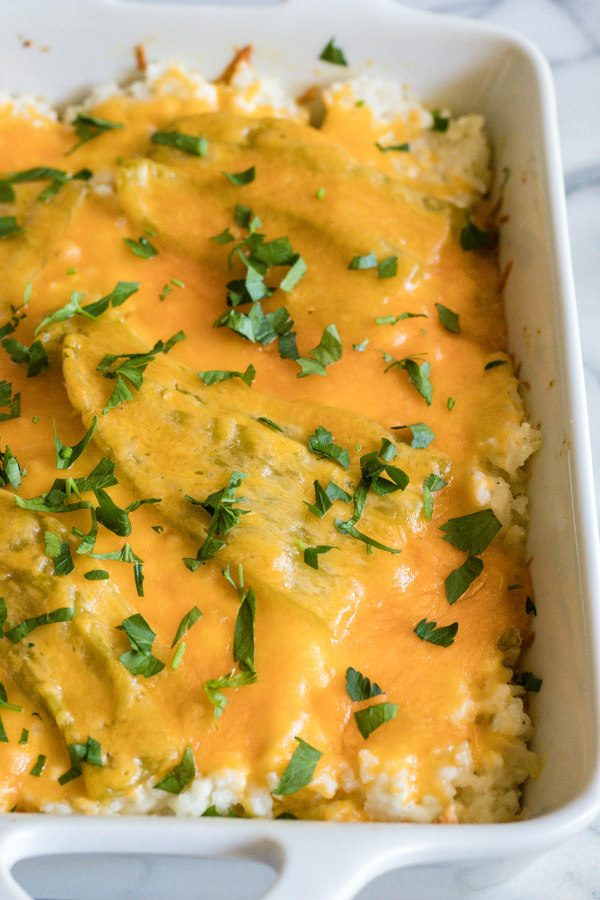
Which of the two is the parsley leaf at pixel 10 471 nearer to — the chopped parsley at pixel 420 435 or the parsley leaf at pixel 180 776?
the parsley leaf at pixel 180 776

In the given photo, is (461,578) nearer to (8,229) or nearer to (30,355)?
(30,355)

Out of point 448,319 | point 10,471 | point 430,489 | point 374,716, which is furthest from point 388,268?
point 374,716

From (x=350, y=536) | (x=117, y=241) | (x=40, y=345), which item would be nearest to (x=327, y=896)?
(x=350, y=536)

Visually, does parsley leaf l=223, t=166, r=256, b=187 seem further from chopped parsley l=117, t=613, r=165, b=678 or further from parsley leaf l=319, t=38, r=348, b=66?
chopped parsley l=117, t=613, r=165, b=678

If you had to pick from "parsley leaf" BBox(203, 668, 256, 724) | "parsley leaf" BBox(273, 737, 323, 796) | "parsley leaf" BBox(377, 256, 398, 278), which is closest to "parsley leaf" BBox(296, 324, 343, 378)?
"parsley leaf" BBox(377, 256, 398, 278)

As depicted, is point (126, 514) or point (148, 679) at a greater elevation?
point (126, 514)

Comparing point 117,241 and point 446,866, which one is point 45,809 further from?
point 117,241

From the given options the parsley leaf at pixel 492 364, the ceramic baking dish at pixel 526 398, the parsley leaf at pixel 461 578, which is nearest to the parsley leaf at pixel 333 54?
the ceramic baking dish at pixel 526 398

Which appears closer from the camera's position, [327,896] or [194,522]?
[327,896]
